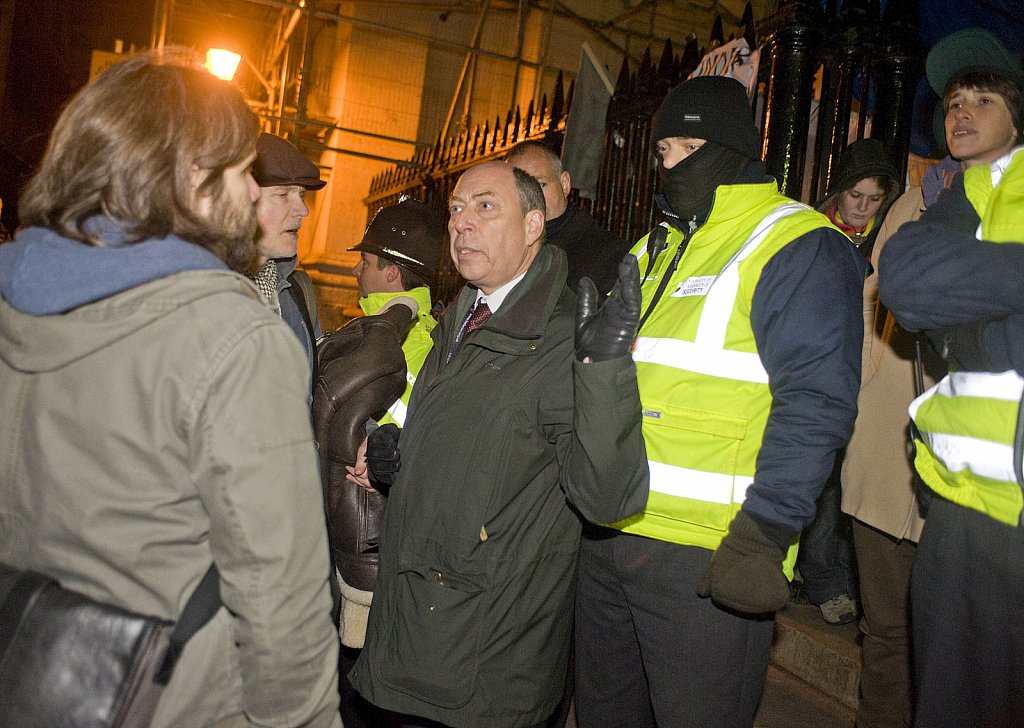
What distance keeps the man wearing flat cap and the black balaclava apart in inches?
50.9

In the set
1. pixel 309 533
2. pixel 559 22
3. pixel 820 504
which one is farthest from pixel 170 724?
pixel 559 22

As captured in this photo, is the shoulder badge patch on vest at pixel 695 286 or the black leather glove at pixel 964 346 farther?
the shoulder badge patch on vest at pixel 695 286

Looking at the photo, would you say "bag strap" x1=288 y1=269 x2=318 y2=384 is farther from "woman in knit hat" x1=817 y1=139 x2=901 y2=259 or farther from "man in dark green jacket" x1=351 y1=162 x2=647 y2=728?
"woman in knit hat" x1=817 y1=139 x2=901 y2=259

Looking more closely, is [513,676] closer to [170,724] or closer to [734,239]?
[170,724]

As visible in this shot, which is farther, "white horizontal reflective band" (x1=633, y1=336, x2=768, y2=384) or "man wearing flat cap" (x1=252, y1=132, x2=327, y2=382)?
"man wearing flat cap" (x1=252, y1=132, x2=327, y2=382)

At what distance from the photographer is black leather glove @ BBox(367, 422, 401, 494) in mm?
2650

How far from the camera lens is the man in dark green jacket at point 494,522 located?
7.49ft

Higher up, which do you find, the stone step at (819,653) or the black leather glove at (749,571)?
the black leather glove at (749,571)

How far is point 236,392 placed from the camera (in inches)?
54.5

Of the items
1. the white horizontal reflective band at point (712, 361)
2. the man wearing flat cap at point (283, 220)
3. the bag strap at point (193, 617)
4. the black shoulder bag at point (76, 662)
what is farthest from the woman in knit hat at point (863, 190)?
the black shoulder bag at point (76, 662)

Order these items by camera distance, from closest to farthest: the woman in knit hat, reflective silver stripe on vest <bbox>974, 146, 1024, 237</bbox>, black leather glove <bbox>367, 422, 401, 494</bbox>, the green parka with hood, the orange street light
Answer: reflective silver stripe on vest <bbox>974, 146, 1024, 237</bbox> → the green parka with hood → black leather glove <bbox>367, 422, 401, 494</bbox> → the woman in knit hat → the orange street light

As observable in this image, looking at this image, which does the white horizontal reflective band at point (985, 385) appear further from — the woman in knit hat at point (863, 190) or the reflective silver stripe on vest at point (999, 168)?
the woman in knit hat at point (863, 190)

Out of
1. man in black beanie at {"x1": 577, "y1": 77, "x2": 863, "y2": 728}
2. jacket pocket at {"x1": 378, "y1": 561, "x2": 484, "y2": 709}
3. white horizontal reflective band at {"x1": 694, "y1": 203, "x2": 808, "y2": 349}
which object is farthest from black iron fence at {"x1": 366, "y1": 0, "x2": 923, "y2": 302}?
jacket pocket at {"x1": 378, "y1": 561, "x2": 484, "y2": 709}

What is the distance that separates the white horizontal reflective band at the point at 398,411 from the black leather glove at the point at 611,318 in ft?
3.86
